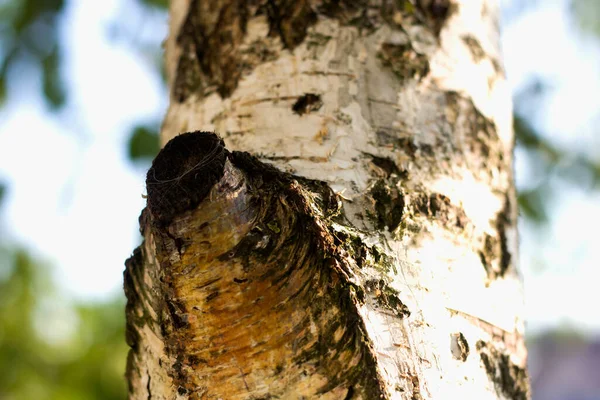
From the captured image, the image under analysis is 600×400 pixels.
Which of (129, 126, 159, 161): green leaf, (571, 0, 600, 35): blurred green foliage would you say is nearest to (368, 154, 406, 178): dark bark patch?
(129, 126, 159, 161): green leaf

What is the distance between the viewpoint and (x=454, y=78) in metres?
1.17

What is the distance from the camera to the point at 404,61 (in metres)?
1.13

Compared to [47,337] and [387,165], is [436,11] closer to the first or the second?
[387,165]

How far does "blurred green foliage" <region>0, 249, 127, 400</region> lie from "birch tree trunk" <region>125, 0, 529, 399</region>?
5.70 feet

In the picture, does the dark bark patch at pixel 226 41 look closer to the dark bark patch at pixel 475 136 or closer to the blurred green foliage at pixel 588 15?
the dark bark patch at pixel 475 136

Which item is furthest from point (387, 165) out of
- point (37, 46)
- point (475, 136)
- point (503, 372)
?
point (37, 46)

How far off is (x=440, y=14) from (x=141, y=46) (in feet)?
6.92

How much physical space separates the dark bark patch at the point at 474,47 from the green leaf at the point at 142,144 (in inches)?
63.9

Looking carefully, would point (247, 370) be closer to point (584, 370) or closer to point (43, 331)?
point (43, 331)

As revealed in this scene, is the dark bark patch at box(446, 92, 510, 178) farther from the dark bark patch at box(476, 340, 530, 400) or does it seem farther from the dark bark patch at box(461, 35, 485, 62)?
the dark bark patch at box(476, 340, 530, 400)

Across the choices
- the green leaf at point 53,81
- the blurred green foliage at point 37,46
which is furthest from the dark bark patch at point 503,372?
the green leaf at point 53,81

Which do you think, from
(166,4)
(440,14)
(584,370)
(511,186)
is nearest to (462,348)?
(511,186)

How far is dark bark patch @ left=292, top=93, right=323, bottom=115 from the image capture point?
1035 millimetres

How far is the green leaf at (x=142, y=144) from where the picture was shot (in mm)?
2578
